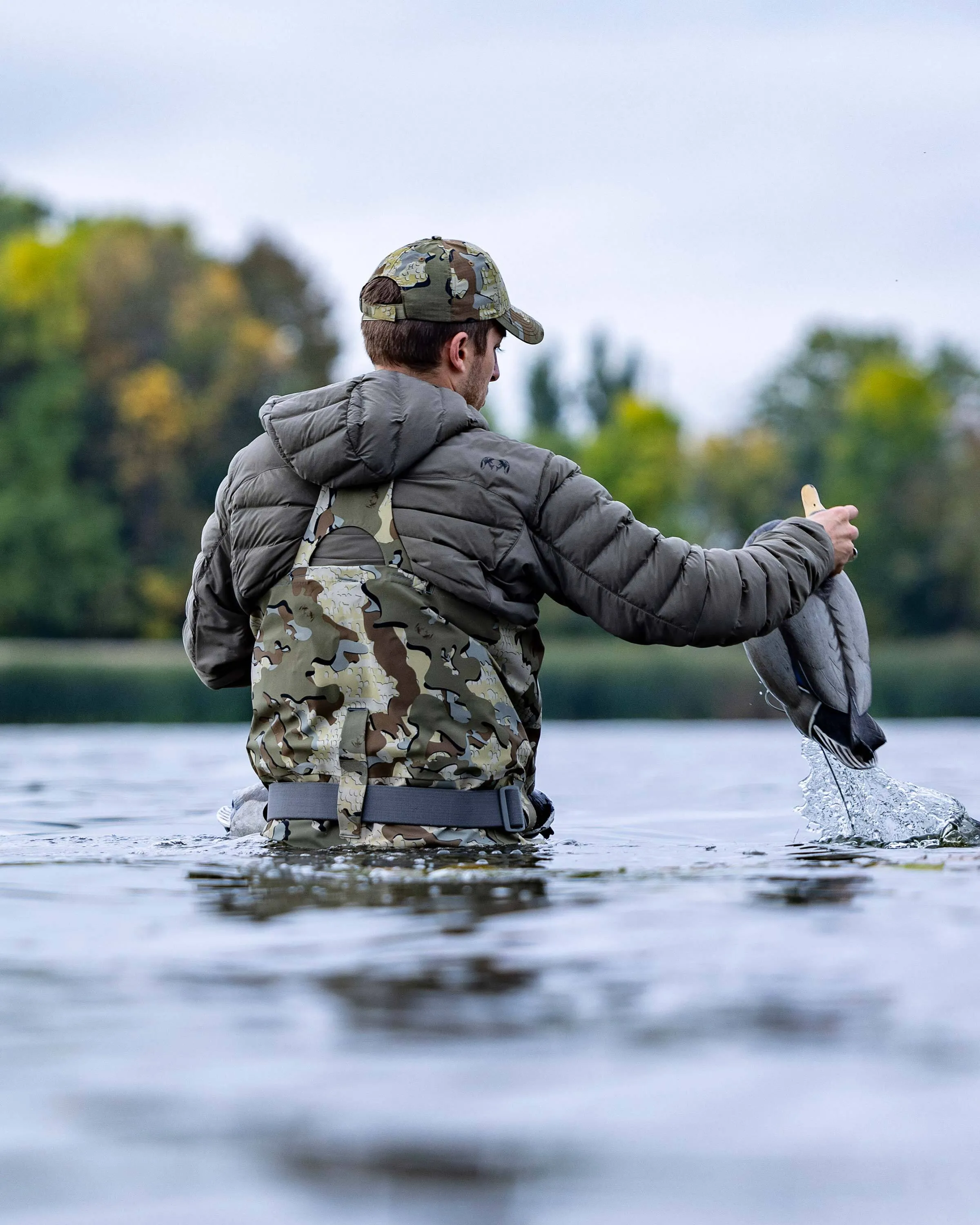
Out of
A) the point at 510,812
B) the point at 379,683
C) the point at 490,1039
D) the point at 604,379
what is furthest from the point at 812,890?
the point at 604,379

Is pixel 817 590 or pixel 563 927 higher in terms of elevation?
A: pixel 817 590

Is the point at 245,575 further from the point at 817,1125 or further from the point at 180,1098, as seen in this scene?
the point at 817,1125

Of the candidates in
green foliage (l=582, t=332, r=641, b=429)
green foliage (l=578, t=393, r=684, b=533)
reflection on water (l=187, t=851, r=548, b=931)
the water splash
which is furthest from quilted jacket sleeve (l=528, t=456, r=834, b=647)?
green foliage (l=582, t=332, r=641, b=429)

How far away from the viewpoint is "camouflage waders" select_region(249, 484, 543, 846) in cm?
460

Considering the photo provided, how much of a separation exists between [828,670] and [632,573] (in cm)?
113

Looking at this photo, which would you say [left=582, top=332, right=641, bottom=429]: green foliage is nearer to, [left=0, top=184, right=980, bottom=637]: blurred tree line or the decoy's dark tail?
[left=0, top=184, right=980, bottom=637]: blurred tree line

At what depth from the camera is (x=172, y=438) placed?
5881 centimetres

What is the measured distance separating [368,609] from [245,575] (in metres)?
0.39

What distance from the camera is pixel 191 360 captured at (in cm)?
6112

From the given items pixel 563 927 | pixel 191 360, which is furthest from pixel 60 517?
pixel 563 927

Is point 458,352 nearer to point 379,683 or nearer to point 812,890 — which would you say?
point 379,683

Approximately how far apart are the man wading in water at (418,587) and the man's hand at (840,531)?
0.41 metres

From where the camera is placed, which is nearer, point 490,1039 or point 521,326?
point 490,1039

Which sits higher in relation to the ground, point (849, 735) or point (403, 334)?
point (403, 334)
